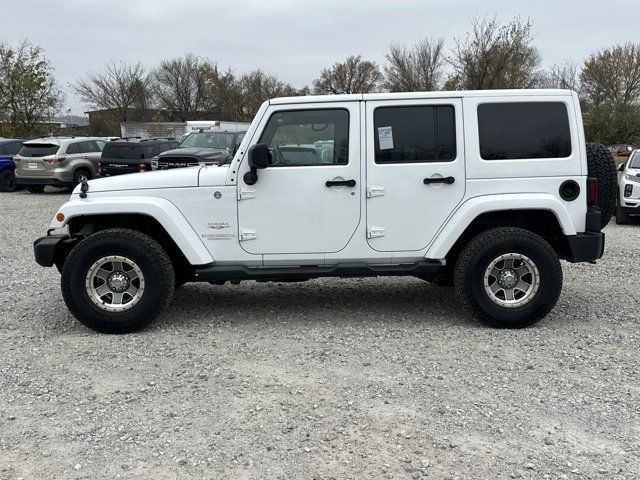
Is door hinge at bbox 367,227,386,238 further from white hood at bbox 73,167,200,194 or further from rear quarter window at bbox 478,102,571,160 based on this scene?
white hood at bbox 73,167,200,194

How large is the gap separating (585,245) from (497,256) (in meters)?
0.76

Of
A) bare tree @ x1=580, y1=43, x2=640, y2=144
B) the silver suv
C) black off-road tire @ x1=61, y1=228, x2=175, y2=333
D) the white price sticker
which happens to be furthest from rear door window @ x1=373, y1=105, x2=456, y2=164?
bare tree @ x1=580, y1=43, x2=640, y2=144

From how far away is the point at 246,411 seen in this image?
3771mm

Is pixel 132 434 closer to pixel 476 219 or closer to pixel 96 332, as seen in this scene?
pixel 96 332

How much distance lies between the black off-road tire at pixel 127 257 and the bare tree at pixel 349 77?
51473 millimetres

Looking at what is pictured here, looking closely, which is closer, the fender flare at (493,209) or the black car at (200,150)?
the fender flare at (493,209)

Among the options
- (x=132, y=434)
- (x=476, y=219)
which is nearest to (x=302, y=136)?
(x=476, y=219)

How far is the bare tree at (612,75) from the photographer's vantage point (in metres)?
45.6

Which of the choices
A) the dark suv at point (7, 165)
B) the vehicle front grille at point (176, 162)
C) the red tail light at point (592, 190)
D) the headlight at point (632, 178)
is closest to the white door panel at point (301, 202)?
the red tail light at point (592, 190)

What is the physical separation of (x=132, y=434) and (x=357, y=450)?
129 centimetres

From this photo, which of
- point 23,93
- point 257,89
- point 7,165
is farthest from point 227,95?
point 7,165

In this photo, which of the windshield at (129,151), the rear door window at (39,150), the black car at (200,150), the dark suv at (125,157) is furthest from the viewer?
the rear door window at (39,150)

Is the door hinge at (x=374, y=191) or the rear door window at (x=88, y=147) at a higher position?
the rear door window at (x=88, y=147)

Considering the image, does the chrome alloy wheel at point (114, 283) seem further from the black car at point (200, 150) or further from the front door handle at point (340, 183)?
the black car at point (200, 150)
